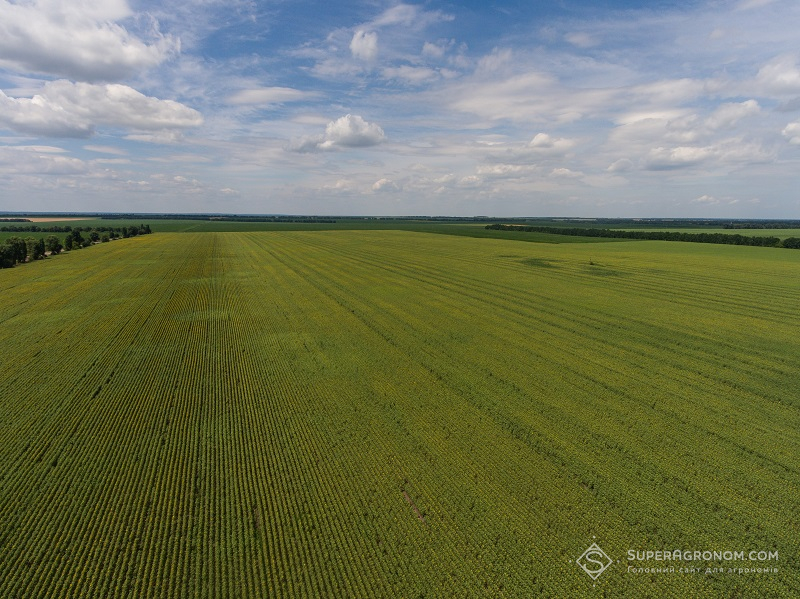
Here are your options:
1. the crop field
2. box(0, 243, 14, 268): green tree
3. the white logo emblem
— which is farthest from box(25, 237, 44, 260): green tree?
the white logo emblem

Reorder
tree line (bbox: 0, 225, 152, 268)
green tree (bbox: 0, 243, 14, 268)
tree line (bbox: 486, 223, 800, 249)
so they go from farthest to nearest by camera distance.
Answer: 1. tree line (bbox: 486, 223, 800, 249)
2. tree line (bbox: 0, 225, 152, 268)
3. green tree (bbox: 0, 243, 14, 268)

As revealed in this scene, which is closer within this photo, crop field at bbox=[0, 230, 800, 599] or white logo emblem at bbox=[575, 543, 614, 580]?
white logo emblem at bbox=[575, 543, 614, 580]

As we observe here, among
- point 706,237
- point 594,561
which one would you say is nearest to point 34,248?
point 594,561

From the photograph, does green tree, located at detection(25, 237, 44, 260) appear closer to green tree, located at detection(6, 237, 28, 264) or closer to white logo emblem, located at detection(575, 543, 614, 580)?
green tree, located at detection(6, 237, 28, 264)

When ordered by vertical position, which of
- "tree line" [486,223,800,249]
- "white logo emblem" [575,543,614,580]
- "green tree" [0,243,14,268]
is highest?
"tree line" [486,223,800,249]

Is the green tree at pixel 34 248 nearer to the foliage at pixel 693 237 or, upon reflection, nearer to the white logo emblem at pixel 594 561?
the white logo emblem at pixel 594 561

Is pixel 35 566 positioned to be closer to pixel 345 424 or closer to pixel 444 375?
pixel 345 424

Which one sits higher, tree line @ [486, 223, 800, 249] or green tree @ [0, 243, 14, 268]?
tree line @ [486, 223, 800, 249]

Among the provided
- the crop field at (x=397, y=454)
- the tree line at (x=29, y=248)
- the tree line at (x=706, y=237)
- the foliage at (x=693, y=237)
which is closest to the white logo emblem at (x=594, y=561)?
the crop field at (x=397, y=454)

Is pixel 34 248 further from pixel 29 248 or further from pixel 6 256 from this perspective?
pixel 6 256
